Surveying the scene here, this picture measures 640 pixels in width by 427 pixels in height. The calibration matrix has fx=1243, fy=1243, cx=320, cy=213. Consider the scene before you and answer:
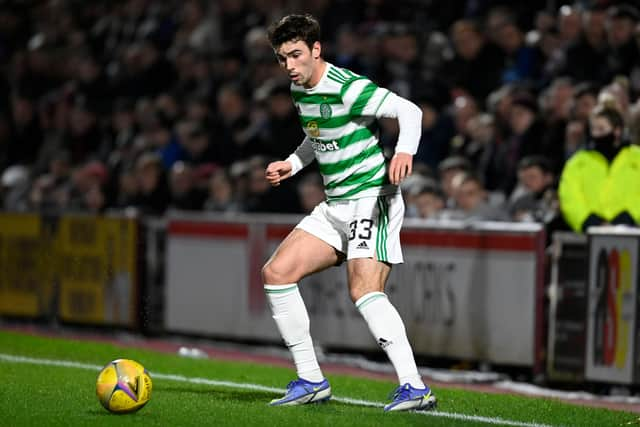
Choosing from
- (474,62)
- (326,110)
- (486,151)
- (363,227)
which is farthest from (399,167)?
(474,62)

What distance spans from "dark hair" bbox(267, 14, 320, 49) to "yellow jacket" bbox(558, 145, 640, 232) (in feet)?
11.8

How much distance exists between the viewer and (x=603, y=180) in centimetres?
980

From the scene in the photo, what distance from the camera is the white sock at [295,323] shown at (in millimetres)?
7141

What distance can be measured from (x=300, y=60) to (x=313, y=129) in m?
0.42

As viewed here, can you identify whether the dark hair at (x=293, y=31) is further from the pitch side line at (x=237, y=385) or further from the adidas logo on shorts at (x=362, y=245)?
the pitch side line at (x=237, y=385)

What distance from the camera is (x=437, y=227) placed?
35.6ft

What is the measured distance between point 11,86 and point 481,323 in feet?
36.6

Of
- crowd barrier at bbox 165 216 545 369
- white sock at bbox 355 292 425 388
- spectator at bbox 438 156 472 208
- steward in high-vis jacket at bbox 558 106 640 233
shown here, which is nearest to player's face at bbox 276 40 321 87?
white sock at bbox 355 292 425 388

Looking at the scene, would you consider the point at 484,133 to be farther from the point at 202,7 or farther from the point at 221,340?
the point at 202,7

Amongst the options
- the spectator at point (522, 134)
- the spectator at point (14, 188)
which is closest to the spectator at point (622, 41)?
the spectator at point (522, 134)

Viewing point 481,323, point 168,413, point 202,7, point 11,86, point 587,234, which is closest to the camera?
point 168,413

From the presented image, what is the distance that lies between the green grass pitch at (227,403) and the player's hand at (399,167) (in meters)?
1.30

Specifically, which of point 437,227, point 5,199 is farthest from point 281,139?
point 5,199

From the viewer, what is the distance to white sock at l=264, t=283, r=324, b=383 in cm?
714
